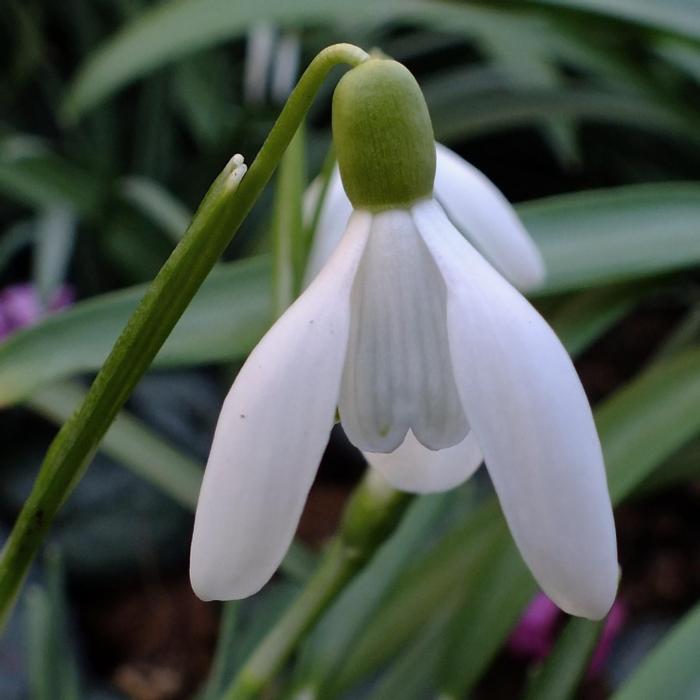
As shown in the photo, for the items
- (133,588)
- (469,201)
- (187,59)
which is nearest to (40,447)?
(133,588)

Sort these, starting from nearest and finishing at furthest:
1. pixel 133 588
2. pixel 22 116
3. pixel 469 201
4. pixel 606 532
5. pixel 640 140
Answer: pixel 606 532 < pixel 469 201 < pixel 133 588 < pixel 640 140 < pixel 22 116

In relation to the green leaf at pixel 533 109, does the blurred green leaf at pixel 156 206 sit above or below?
below

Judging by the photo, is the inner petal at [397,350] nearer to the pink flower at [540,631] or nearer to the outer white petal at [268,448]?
the outer white petal at [268,448]

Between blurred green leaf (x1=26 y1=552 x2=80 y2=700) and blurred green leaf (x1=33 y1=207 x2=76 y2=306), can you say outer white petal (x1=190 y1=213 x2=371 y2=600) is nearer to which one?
blurred green leaf (x1=26 y1=552 x2=80 y2=700)

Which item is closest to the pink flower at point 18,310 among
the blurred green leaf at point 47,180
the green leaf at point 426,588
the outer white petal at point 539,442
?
the blurred green leaf at point 47,180

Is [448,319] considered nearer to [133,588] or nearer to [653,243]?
[653,243]
